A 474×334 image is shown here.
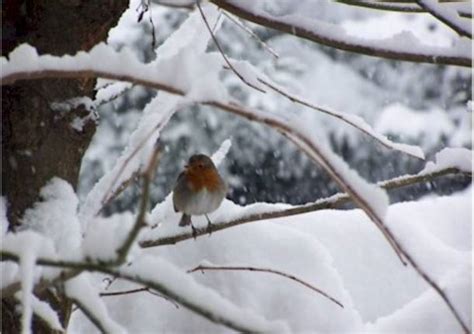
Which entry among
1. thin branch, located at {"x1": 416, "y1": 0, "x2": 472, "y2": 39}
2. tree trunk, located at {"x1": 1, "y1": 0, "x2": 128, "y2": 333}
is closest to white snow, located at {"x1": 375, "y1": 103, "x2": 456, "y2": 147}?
tree trunk, located at {"x1": 1, "y1": 0, "x2": 128, "y2": 333}

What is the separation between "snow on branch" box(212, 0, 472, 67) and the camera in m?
0.57

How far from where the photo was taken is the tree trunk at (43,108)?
0.74 meters

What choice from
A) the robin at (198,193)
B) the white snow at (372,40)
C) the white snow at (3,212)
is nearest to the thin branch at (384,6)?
the white snow at (372,40)

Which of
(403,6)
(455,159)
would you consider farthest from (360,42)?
(403,6)

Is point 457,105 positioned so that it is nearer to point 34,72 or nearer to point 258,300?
point 258,300

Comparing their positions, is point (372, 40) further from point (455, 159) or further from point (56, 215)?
point (56, 215)

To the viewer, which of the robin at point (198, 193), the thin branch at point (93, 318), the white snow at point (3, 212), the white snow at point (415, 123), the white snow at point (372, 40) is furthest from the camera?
the white snow at point (415, 123)

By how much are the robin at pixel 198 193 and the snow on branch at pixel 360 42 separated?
2.29 feet

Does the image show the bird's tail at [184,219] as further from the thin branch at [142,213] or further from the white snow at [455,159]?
the thin branch at [142,213]

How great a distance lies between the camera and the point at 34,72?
47 centimetres

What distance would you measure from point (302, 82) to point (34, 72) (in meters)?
5.07

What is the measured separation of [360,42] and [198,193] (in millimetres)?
840

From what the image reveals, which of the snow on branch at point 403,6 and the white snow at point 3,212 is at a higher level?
the snow on branch at point 403,6

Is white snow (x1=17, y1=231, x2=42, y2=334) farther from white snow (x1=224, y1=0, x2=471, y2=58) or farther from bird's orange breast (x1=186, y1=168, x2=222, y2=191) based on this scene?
bird's orange breast (x1=186, y1=168, x2=222, y2=191)
